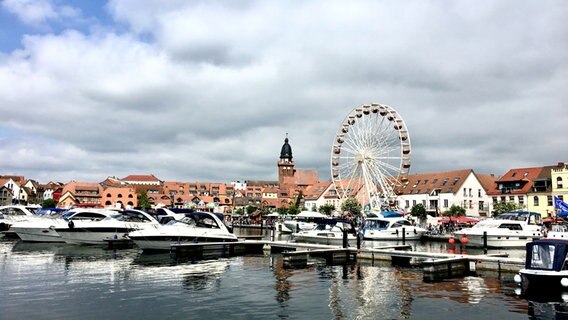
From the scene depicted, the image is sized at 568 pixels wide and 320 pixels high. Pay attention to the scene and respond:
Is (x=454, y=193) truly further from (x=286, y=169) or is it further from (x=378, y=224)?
(x=286, y=169)

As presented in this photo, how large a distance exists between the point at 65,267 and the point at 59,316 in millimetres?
13055

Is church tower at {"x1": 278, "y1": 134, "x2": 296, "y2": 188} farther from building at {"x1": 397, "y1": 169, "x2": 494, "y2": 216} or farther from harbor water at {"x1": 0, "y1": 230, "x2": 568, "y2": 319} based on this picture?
harbor water at {"x1": 0, "y1": 230, "x2": 568, "y2": 319}

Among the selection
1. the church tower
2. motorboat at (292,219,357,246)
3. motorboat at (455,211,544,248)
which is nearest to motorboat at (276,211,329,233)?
motorboat at (292,219,357,246)

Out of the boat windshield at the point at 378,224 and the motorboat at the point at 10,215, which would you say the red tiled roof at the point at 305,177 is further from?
the motorboat at the point at 10,215

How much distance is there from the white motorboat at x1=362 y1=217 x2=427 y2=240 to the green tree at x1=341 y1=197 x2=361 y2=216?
85.2 ft

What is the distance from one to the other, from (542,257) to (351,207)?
65504mm

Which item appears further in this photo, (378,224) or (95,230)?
(378,224)

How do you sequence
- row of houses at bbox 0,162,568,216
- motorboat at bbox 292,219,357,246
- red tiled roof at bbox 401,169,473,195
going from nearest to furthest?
motorboat at bbox 292,219,357,246
row of houses at bbox 0,162,568,216
red tiled roof at bbox 401,169,473,195

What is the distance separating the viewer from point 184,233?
123ft

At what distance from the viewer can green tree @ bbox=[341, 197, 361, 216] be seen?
8231cm

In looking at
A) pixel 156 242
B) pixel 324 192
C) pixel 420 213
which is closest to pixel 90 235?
pixel 156 242

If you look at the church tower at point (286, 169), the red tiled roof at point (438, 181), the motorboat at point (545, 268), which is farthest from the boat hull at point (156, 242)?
the church tower at point (286, 169)

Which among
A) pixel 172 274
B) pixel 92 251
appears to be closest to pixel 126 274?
pixel 172 274

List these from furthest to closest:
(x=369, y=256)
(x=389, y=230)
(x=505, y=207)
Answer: (x=505, y=207), (x=389, y=230), (x=369, y=256)
